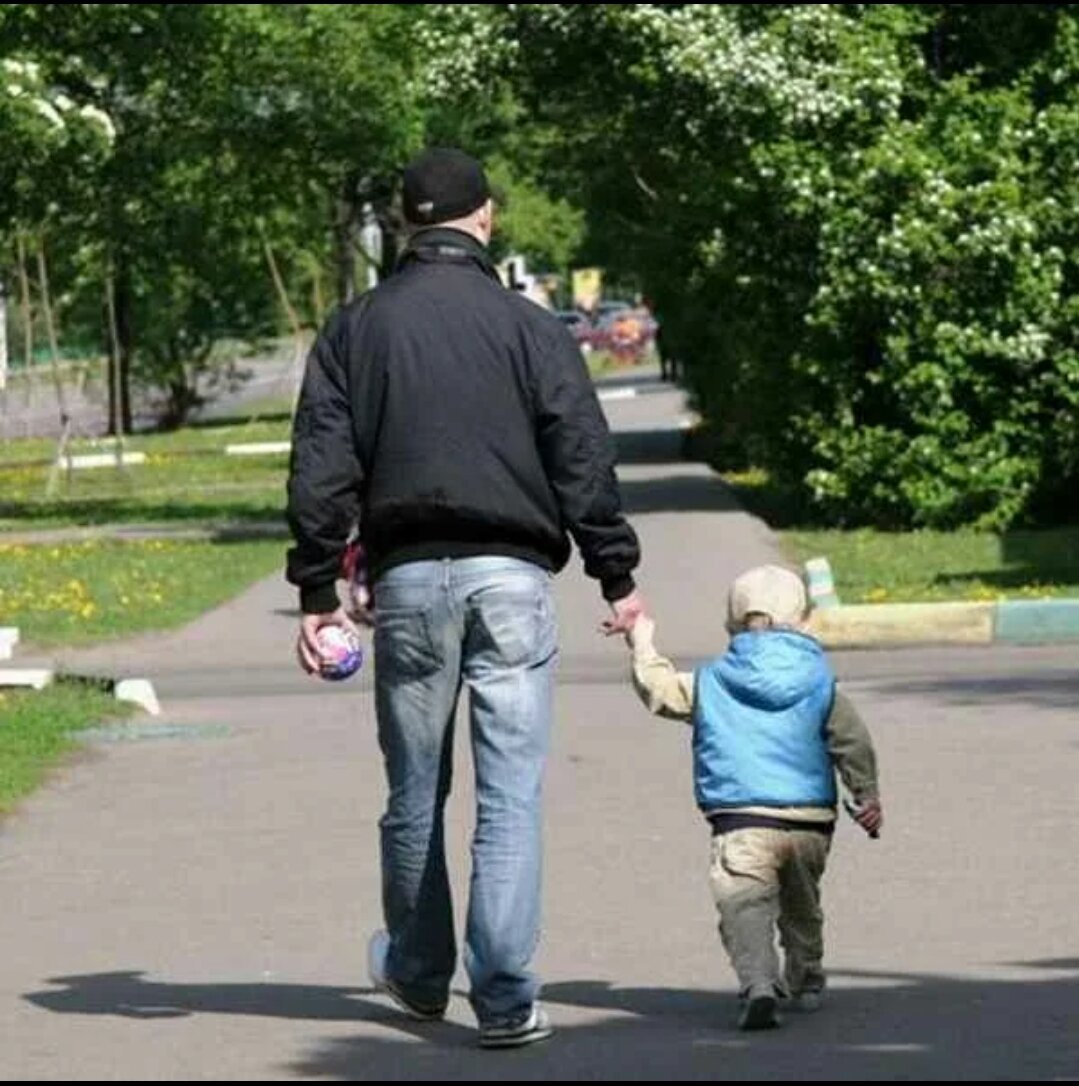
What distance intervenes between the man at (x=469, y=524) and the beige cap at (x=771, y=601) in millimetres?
357

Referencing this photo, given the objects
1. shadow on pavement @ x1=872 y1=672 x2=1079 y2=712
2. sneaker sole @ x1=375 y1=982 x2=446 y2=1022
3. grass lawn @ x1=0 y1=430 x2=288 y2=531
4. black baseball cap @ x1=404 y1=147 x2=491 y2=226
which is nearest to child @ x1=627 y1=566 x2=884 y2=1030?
sneaker sole @ x1=375 y1=982 x2=446 y2=1022

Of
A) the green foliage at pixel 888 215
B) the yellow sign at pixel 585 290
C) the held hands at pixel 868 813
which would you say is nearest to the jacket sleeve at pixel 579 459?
the held hands at pixel 868 813

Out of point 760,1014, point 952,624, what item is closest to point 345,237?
point 952,624

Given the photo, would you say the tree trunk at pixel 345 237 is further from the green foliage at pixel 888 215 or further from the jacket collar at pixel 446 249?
the jacket collar at pixel 446 249

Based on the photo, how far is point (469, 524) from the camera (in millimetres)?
7906

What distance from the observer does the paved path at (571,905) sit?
25.6 ft

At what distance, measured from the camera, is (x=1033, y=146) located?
29.1 metres

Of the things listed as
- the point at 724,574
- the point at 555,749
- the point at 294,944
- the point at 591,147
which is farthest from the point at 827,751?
the point at 591,147

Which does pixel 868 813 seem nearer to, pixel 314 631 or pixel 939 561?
pixel 314 631

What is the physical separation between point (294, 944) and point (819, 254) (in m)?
20.7

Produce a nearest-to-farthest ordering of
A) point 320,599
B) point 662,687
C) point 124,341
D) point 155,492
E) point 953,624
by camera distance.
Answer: point 320,599 → point 662,687 → point 953,624 → point 155,492 → point 124,341

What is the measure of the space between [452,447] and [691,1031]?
140 cm

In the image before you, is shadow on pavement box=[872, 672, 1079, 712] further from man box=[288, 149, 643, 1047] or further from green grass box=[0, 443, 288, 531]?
green grass box=[0, 443, 288, 531]

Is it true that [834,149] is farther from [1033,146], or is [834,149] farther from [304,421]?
[304,421]
